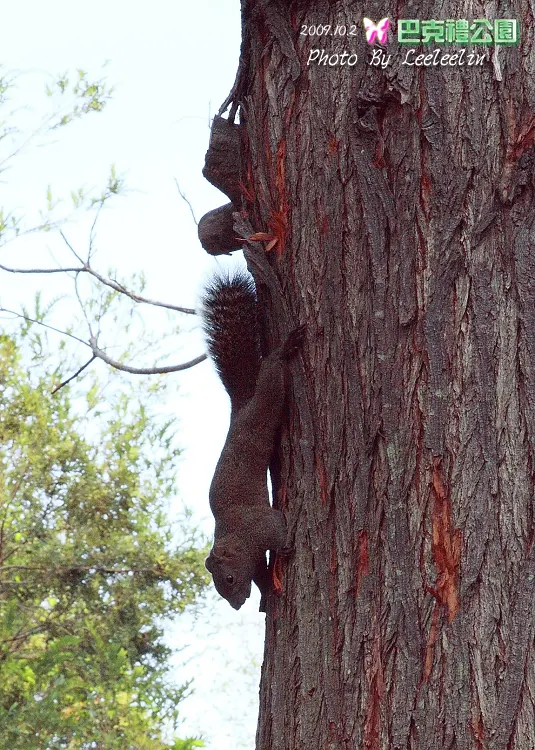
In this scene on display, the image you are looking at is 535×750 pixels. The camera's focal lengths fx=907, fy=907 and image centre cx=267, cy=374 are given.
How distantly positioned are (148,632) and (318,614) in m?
3.37

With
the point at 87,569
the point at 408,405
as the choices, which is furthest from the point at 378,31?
the point at 87,569

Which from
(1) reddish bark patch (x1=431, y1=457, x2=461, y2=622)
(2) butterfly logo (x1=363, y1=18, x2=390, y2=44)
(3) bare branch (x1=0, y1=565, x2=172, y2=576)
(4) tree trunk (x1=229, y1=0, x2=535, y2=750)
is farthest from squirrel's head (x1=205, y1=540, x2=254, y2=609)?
(3) bare branch (x1=0, y1=565, x2=172, y2=576)

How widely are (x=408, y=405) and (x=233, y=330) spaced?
791 mm

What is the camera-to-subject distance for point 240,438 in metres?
2.02

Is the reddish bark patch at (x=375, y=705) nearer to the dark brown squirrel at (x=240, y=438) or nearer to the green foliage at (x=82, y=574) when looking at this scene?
the dark brown squirrel at (x=240, y=438)

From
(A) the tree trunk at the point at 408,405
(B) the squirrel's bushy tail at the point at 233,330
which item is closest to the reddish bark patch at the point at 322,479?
(A) the tree trunk at the point at 408,405

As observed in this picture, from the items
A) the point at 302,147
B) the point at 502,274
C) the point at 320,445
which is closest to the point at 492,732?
the point at 320,445

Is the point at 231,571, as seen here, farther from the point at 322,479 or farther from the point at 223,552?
the point at 322,479

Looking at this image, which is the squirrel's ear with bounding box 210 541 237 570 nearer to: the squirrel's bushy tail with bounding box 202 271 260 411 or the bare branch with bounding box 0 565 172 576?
the squirrel's bushy tail with bounding box 202 271 260 411

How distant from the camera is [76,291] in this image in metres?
3.05

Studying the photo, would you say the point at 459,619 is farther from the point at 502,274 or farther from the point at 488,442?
the point at 502,274

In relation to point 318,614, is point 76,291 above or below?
above

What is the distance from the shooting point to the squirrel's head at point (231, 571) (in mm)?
2320

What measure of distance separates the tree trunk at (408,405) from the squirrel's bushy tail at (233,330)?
47cm
